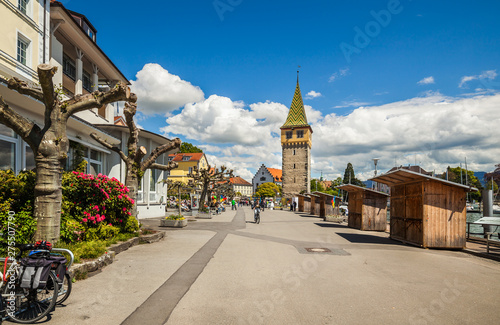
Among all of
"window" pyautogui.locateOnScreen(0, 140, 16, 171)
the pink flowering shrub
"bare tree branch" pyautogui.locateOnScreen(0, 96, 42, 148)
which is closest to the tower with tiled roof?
the pink flowering shrub

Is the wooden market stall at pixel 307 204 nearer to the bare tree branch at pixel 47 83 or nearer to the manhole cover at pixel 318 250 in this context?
the manhole cover at pixel 318 250

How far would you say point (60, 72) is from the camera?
66.4 ft

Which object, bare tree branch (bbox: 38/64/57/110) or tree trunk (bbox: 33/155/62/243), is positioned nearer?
bare tree branch (bbox: 38/64/57/110)

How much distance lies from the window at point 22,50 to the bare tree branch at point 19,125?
46.5ft

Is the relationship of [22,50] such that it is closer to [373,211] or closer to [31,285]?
[31,285]

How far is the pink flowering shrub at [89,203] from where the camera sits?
8.78m

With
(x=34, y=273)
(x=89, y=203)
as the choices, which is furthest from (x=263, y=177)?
(x=34, y=273)

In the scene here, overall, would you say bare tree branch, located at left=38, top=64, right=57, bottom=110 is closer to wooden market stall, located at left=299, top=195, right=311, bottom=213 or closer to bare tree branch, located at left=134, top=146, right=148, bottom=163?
bare tree branch, located at left=134, top=146, right=148, bottom=163

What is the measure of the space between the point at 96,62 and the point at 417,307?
87.8 ft

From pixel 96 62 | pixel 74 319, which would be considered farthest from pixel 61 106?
pixel 96 62

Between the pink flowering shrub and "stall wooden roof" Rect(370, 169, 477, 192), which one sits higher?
"stall wooden roof" Rect(370, 169, 477, 192)

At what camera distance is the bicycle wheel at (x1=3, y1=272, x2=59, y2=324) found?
425 cm

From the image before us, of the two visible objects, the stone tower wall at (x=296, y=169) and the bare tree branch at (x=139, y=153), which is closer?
the bare tree branch at (x=139, y=153)

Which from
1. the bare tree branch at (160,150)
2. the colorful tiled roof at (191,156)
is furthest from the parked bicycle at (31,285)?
the colorful tiled roof at (191,156)
